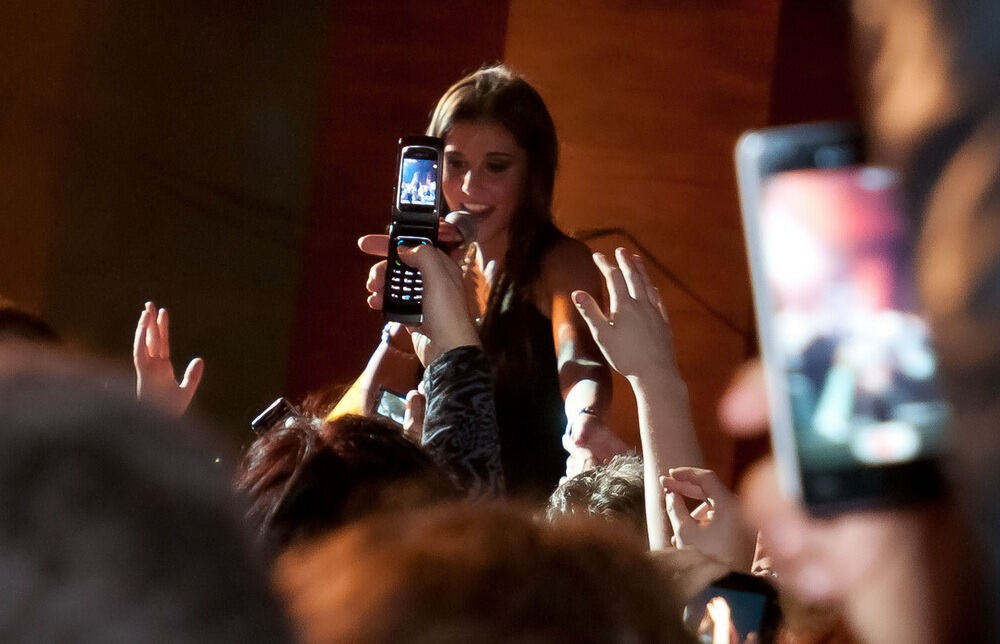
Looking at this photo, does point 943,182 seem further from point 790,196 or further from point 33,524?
point 790,196

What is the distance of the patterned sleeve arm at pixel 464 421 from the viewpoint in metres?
1.35

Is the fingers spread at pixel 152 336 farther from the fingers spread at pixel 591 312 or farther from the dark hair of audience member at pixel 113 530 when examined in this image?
the dark hair of audience member at pixel 113 530

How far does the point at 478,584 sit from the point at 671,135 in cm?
324

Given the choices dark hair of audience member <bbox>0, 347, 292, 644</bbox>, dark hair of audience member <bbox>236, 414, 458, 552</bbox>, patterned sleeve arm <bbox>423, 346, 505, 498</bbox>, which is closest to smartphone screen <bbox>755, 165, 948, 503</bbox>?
dark hair of audience member <bbox>0, 347, 292, 644</bbox>

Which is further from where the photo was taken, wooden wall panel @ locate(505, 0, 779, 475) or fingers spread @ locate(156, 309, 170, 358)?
wooden wall panel @ locate(505, 0, 779, 475)

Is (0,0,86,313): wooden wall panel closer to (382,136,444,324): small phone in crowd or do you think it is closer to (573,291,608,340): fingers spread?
(382,136,444,324): small phone in crowd

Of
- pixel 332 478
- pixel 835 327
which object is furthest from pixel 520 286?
pixel 835 327

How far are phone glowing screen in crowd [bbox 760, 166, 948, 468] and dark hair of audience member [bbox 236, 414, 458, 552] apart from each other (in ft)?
1.38

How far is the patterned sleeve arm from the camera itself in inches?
53.1

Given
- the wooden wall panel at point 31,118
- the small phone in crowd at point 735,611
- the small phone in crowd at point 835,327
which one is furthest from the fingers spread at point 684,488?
the wooden wall panel at point 31,118

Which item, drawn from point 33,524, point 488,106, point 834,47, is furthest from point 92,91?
point 33,524

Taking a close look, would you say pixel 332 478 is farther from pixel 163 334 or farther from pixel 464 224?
pixel 464 224

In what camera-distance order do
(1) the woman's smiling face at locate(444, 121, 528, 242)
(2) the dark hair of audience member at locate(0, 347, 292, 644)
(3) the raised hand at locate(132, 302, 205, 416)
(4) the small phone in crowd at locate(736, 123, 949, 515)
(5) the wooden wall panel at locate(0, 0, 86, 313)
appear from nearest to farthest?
(2) the dark hair of audience member at locate(0, 347, 292, 644) < (4) the small phone in crowd at locate(736, 123, 949, 515) < (3) the raised hand at locate(132, 302, 205, 416) < (1) the woman's smiling face at locate(444, 121, 528, 242) < (5) the wooden wall panel at locate(0, 0, 86, 313)

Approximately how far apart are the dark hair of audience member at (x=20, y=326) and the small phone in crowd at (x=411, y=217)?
0.46 m
